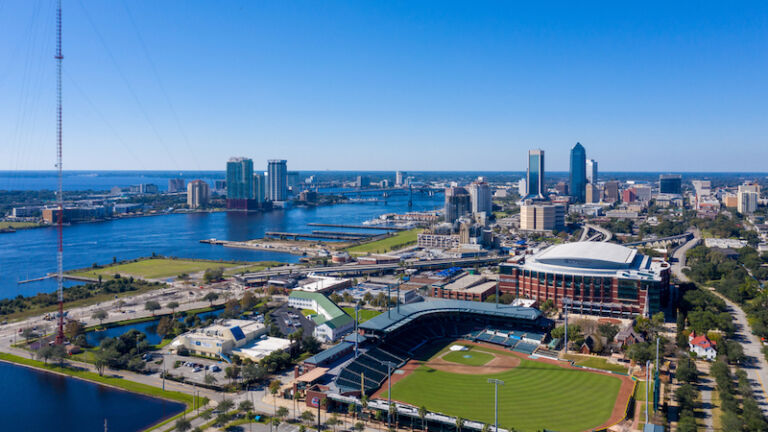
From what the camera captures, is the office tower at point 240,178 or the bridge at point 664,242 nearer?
the bridge at point 664,242

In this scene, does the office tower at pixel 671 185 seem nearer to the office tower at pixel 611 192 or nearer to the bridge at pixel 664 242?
the office tower at pixel 611 192

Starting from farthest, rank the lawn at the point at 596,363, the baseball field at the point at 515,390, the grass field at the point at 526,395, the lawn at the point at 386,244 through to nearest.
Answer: the lawn at the point at 386,244, the lawn at the point at 596,363, the baseball field at the point at 515,390, the grass field at the point at 526,395

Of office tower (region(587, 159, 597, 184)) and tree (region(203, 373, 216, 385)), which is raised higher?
office tower (region(587, 159, 597, 184))

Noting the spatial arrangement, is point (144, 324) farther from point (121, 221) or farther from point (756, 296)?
point (121, 221)

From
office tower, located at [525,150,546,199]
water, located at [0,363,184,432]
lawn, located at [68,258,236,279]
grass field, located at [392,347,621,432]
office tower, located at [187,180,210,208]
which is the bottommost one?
water, located at [0,363,184,432]

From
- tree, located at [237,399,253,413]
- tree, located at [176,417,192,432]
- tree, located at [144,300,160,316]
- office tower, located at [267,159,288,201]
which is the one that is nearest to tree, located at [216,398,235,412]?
tree, located at [237,399,253,413]

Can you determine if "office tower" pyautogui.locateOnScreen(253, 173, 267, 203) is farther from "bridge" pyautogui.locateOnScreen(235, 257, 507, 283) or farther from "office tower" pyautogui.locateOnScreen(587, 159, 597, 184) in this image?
"office tower" pyautogui.locateOnScreen(587, 159, 597, 184)

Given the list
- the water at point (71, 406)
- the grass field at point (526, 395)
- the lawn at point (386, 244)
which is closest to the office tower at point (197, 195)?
the lawn at point (386, 244)
